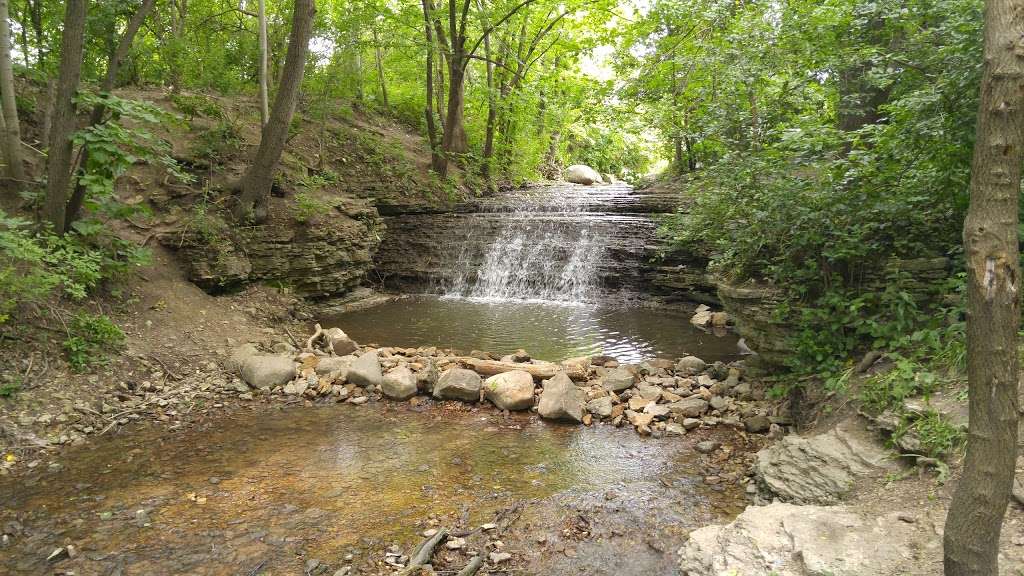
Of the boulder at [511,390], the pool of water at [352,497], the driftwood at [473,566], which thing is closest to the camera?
the driftwood at [473,566]

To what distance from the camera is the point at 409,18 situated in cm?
1383

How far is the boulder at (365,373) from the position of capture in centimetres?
632

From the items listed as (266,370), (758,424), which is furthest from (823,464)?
(266,370)

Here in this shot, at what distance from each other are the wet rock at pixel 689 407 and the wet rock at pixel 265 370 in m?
4.35

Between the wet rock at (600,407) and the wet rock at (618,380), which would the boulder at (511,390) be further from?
the wet rock at (618,380)

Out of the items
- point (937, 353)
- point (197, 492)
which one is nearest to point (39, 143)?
point (197, 492)

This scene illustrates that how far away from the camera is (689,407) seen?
556cm

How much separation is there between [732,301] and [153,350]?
264 inches

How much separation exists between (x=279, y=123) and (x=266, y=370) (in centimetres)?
450

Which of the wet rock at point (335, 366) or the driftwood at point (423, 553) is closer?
the driftwood at point (423, 553)

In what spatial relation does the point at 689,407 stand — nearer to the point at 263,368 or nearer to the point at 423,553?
the point at 423,553

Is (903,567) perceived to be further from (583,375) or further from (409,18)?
(409,18)

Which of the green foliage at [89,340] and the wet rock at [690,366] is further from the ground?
the wet rock at [690,366]

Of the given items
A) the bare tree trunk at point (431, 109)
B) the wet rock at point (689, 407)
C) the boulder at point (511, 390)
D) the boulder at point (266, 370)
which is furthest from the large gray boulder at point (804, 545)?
the bare tree trunk at point (431, 109)
